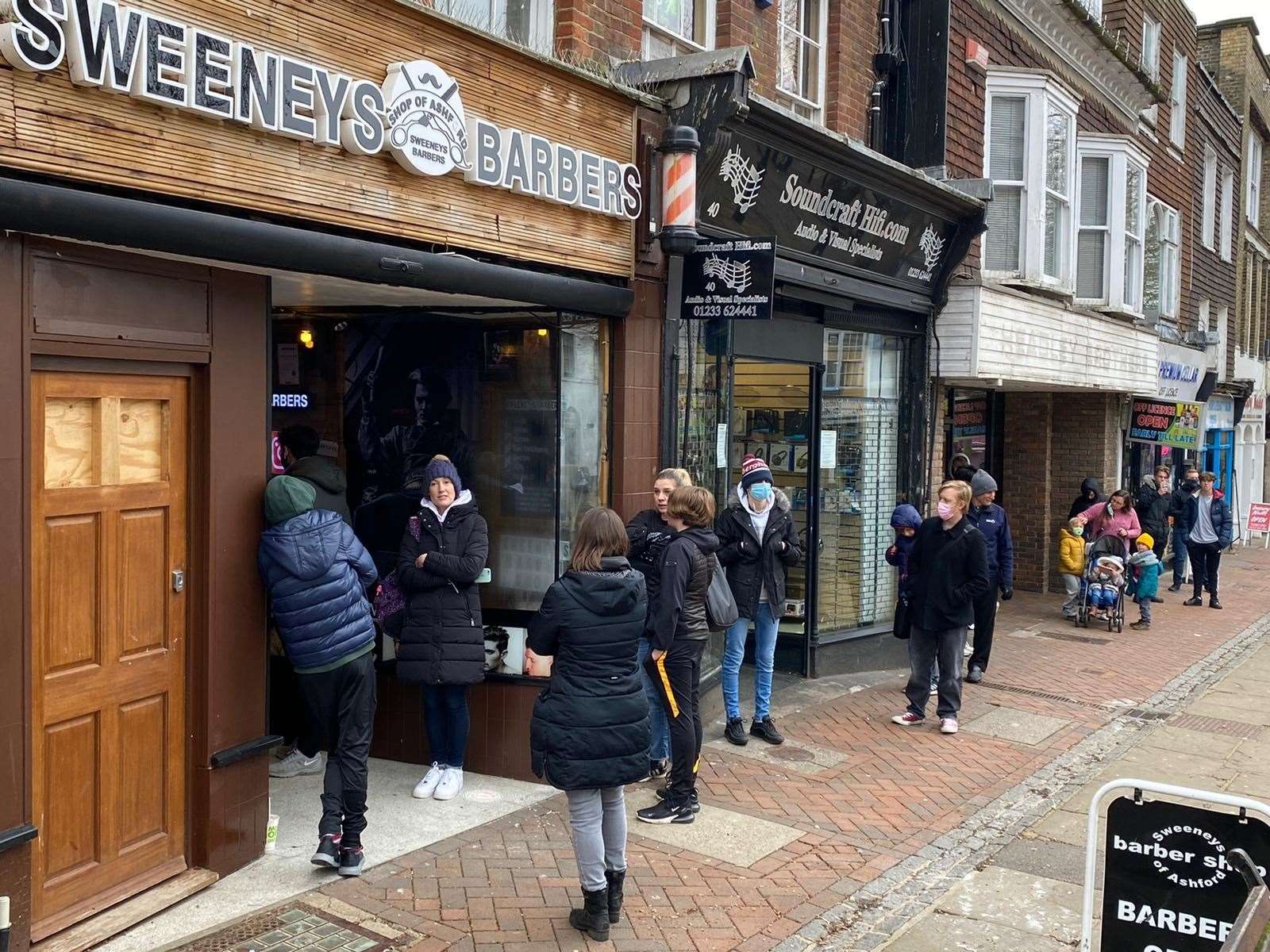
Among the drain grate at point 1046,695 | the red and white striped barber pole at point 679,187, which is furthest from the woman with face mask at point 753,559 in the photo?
the drain grate at point 1046,695

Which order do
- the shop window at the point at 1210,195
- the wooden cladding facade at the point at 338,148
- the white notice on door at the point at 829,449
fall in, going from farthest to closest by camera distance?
the shop window at the point at 1210,195 → the white notice on door at the point at 829,449 → the wooden cladding facade at the point at 338,148

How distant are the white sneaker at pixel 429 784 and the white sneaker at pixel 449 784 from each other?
2 centimetres

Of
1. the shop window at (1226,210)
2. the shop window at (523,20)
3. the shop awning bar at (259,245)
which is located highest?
the shop window at (1226,210)

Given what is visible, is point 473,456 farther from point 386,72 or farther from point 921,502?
point 921,502

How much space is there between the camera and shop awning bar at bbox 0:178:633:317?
404 centimetres

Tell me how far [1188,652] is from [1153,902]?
8.93m

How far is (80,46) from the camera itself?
399cm

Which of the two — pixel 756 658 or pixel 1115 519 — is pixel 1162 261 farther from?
pixel 756 658

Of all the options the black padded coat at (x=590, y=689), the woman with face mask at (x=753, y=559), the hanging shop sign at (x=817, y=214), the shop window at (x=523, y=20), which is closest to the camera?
the black padded coat at (x=590, y=689)

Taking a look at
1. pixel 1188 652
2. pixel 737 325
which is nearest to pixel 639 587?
pixel 737 325

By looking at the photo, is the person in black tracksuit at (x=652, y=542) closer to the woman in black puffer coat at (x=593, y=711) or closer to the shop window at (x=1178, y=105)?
the woman in black puffer coat at (x=593, y=711)

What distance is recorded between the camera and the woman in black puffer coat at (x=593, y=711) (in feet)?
15.0

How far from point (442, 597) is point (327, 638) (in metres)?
1.16

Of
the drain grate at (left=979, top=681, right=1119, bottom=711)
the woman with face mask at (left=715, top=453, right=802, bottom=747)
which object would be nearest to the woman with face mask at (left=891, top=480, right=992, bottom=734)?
the woman with face mask at (left=715, top=453, right=802, bottom=747)
